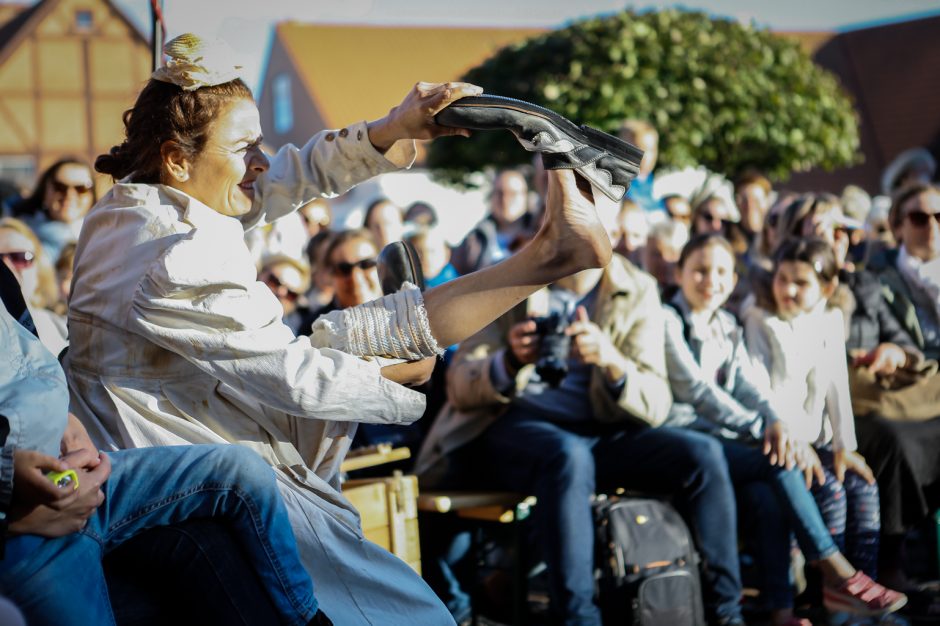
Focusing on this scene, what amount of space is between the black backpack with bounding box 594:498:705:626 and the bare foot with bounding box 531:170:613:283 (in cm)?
240

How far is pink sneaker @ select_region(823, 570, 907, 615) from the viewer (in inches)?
199

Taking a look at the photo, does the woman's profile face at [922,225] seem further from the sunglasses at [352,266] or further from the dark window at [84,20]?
the dark window at [84,20]

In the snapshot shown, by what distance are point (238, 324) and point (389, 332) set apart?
335mm

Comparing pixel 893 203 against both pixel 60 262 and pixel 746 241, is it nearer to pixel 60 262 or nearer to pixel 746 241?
pixel 746 241

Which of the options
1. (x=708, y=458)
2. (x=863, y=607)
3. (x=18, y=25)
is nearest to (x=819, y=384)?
(x=708, y=458)

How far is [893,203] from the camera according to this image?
6738 millimetres

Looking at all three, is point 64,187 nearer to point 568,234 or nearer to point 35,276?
point 35,276

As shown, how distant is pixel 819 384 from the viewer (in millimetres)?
5516

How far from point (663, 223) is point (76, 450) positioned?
17.8 feet

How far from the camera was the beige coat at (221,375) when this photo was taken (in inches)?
92.4

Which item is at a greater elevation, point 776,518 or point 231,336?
point 231,336

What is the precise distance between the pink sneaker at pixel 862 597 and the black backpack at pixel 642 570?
745 millimetres

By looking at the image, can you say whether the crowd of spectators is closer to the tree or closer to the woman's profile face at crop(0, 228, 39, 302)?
the woman's profile face at crop(0, 228, 39, 302)

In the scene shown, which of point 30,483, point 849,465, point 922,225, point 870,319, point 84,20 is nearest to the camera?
point 30,483
